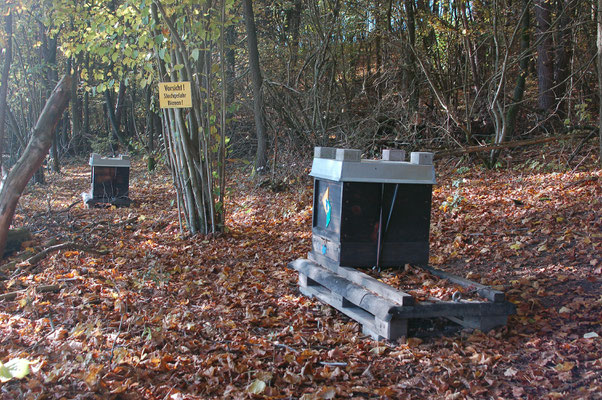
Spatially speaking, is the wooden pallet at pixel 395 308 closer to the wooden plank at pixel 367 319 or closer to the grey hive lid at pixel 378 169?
the wooden plank at pixel 367 319

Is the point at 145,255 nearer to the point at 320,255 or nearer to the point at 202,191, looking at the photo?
the point at 202,191

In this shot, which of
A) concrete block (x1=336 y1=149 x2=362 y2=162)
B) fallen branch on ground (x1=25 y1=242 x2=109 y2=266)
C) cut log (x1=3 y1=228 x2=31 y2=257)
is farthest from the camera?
cut log (x1=3 y1=228 x2=31 y2=257)

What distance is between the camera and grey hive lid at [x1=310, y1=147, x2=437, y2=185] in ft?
15.4

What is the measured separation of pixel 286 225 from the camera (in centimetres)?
877

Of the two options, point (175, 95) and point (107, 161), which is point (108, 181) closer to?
point (107, 161)

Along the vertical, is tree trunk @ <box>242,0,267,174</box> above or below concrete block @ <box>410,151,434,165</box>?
above

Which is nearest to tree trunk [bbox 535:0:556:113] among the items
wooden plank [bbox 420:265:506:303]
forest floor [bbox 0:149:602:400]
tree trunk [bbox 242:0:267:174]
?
forest floor [bbox 0:149:602:400]

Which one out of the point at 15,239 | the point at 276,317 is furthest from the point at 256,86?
the point at 276,317

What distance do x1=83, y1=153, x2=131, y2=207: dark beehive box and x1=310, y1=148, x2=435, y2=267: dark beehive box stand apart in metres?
7.52

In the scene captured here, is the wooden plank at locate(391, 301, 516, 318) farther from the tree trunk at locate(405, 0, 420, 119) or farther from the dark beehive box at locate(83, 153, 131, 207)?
the dark beehive box at locate(83, 153, 131, 207)

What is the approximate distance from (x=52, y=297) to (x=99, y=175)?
6.66 meters

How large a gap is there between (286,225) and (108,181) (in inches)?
188

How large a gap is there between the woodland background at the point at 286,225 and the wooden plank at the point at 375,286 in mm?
321

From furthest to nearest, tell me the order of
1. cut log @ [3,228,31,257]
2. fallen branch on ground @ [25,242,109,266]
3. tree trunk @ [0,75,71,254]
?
cut log @ [3,228,31,257] < fallen branch on ground @ [25,242,109,266] < tree trunk @ [0,75,71,254]
